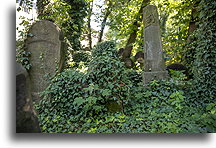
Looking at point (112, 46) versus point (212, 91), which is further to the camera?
point (112, 46)

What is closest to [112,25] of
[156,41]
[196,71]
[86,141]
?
[156,41]

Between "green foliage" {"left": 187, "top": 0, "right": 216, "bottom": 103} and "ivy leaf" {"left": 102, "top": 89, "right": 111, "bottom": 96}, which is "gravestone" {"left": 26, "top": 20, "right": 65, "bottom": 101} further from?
"green foliage" {"left": 187, "top": 0, "right": 216, "bottom": 103}

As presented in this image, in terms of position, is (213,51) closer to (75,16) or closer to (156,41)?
(156,41)

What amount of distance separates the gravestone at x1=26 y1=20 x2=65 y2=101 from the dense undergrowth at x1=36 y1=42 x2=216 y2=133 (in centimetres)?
41

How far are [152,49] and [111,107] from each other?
6.93ft

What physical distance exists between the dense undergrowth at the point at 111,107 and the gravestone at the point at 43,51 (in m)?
0.41

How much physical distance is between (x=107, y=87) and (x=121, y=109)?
1.63ft

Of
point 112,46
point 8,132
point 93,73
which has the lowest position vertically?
point 8,132

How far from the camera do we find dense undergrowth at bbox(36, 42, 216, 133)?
2.24 meters

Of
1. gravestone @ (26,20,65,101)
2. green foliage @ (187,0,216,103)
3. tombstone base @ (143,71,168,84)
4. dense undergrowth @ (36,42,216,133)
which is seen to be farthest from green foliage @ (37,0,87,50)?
green foliage @ (187,0,216,103)

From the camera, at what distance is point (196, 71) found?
3.38 meters

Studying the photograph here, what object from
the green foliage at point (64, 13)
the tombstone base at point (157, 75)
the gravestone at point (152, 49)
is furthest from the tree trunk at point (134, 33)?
the tombstone base at point (157, 75)

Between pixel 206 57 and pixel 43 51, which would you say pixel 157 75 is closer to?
A: pixel 206 57

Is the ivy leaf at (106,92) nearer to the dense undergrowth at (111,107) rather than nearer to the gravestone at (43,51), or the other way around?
the dense undergrowth at (111,107)
